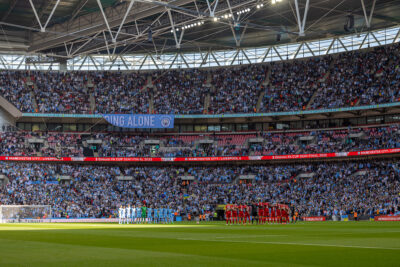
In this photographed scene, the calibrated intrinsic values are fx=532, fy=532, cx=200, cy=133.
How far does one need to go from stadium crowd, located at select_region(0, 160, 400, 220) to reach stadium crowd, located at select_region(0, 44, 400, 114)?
7613 millimetres

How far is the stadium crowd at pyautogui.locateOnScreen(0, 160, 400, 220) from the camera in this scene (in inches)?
2099

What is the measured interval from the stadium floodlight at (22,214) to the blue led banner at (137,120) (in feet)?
59.1

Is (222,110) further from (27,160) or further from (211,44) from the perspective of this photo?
(27,160)

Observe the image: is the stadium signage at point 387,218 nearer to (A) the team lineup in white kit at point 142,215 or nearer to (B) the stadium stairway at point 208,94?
(A) the team lineup in white kit at point 142,215

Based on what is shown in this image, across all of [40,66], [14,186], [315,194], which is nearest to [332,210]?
[315,194]

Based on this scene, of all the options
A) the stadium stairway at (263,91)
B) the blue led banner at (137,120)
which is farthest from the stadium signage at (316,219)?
the blue led banner at (137,120)

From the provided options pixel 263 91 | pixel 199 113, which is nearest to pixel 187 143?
pixel 199 113

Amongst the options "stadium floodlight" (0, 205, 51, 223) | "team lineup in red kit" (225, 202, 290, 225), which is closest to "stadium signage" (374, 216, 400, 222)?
"team lineup in red kit" (225, 202, 290, 225)

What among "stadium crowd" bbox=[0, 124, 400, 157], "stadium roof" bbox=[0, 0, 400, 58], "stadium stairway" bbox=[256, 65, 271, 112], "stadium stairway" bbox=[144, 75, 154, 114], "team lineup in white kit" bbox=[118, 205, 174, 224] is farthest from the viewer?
"stadium stairway" bbox=[144, 75, 154, 114]

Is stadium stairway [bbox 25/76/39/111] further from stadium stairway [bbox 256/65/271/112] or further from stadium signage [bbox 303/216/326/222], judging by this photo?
stadium signage [bbox 303/216/326/222]

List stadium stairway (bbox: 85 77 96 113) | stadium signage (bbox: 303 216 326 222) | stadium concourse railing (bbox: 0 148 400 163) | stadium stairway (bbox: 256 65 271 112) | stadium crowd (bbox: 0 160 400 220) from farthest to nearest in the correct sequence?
stadium stairway (bbox: 85 77 96 113), stadium stairway (bbox: 256 65 271 112), stadium concourse railing (bbox: 0 148 400 163), stadium crowd (bbox: 0 160 400 220), stadium signage (bbox: 303 216 326 222)

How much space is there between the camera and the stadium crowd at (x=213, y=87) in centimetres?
6238

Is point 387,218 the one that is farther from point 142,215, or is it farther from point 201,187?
point 201,187

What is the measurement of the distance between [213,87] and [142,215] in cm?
3088
